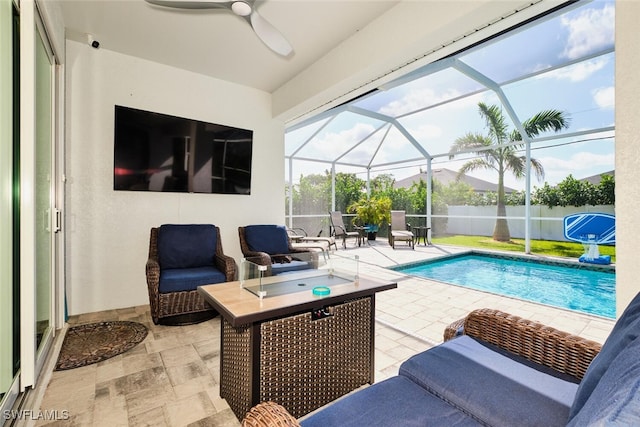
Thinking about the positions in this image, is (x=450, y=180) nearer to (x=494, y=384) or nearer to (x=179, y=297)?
(x=179, y=297)

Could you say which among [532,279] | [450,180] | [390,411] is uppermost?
[450,180]

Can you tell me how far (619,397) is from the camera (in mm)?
A: 433

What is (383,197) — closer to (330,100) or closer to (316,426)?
(330,100)

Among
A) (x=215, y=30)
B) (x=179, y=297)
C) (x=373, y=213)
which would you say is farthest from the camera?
(x=373, y=213)

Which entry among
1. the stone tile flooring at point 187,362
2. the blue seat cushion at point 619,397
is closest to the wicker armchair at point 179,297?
the stone tile flooring at point 187,362

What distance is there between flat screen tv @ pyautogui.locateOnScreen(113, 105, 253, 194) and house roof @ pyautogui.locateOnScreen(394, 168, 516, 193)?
620 cm

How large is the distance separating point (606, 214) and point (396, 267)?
474 centimetres

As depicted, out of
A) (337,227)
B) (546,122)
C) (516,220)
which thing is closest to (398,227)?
(337,227)

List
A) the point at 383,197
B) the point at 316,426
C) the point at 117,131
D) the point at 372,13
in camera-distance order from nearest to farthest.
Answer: the point at 316,426
the point at 372,13
the point at 117,131
the point at 383,197

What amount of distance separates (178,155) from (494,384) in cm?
377

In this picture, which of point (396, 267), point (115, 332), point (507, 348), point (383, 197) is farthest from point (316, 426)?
point (383, 197)

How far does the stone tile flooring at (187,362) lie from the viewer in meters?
1.60

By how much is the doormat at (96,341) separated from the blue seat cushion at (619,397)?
2810 millimetres

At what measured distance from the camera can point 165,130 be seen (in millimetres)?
3510
